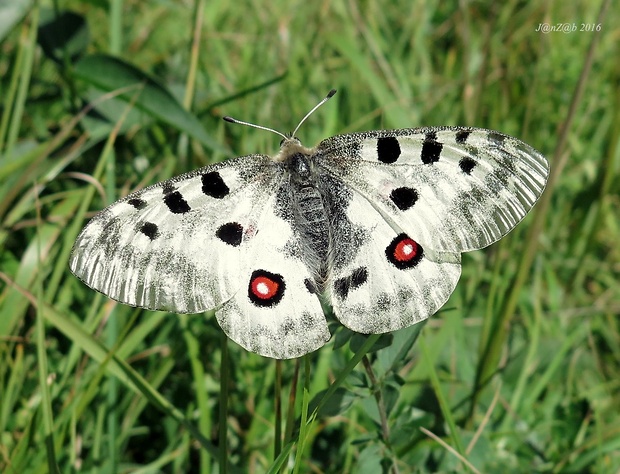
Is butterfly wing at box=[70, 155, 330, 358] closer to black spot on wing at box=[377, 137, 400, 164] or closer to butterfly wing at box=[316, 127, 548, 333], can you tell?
butterfly wing at box=[316, 127, 548, 333]

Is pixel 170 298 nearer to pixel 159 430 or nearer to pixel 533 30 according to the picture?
pixel 159 430

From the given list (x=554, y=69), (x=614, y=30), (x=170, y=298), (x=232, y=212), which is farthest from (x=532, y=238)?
(x=614, y=30)

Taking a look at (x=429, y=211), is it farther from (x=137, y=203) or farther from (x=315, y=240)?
(x=137, y=203)

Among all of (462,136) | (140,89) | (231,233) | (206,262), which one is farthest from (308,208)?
(140,89)

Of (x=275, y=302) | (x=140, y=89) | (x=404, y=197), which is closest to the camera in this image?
(x=275, y=302)

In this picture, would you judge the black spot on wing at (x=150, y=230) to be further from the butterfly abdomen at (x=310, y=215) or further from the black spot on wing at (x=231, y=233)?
the butterfly abdomen at (x=310, y=215)

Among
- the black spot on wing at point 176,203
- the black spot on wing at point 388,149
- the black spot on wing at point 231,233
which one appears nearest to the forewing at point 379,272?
the black spot on wing at point 388,149

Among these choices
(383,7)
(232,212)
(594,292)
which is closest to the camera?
(232,212)

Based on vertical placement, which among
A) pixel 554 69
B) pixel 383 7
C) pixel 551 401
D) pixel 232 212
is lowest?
pixel 551 401
